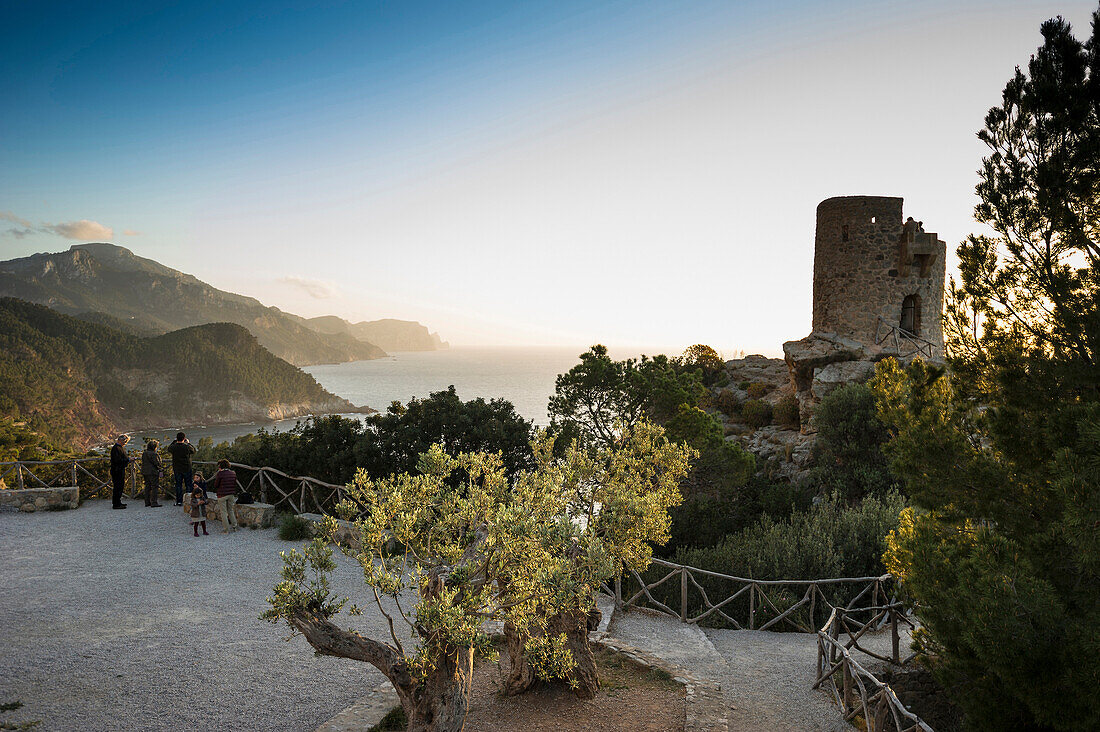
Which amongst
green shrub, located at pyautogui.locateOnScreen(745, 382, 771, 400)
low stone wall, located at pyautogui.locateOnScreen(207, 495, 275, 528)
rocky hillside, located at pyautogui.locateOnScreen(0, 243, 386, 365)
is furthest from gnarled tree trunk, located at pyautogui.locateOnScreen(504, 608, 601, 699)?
rocky hillside, located at pyautogui.locateOnScreen(0, 243, 386, 365)

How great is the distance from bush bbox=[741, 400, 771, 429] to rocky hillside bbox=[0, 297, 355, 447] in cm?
5278

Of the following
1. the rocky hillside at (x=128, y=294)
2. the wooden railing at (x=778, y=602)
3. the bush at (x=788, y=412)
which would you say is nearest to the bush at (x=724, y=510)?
the wooden railing at (x=778, y=602)

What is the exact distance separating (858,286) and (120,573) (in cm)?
2129

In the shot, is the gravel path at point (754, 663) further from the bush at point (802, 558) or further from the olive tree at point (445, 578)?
the olive tree at point (445, 578)

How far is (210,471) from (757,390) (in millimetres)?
20506

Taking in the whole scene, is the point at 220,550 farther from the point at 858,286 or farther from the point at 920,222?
the point at 920,222

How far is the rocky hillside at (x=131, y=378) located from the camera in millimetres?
58625

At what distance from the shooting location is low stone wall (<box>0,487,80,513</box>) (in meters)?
12.2

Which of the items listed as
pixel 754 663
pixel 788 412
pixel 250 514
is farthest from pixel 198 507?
pixel 788 412

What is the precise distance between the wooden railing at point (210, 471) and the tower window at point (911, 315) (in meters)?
19.1

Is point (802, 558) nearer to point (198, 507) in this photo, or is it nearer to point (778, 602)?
point (778, 602)

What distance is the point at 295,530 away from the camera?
1091 centimetres

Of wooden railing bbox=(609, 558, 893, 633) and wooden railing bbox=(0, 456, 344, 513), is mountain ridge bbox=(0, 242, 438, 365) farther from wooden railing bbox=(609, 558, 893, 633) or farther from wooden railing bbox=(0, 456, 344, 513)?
wooden railing bbox=(609, 558, 893, 633)

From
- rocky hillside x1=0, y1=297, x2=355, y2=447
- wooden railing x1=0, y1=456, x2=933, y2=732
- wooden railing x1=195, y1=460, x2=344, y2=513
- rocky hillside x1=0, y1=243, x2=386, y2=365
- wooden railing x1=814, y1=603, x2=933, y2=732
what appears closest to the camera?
wooden railing x1=814, y1=603, x2=933, y2=732
